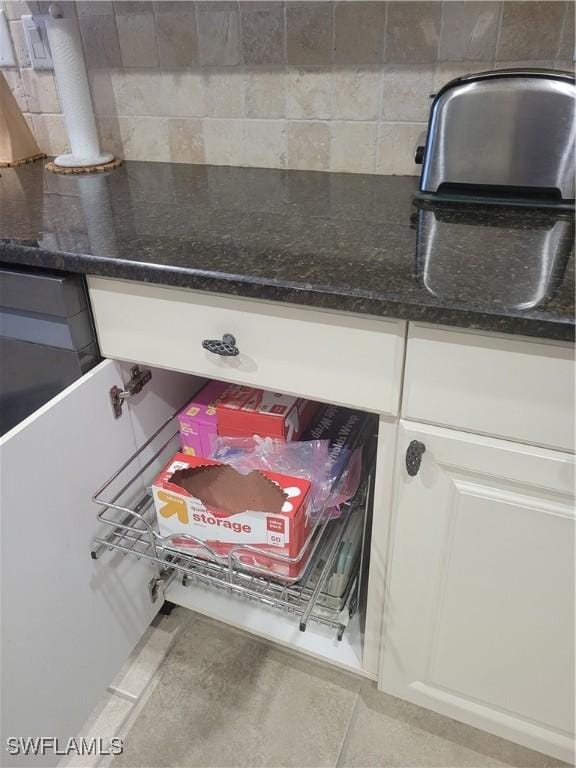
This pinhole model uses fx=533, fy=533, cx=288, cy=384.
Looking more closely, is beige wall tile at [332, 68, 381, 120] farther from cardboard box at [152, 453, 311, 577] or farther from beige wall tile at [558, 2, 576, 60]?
cardboard box at [152, 453, 311, 577]

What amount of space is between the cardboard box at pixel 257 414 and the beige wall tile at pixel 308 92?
2.09ft

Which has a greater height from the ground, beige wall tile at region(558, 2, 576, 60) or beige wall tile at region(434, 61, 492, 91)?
beige wall tile at region(558, 2, 576, 60)

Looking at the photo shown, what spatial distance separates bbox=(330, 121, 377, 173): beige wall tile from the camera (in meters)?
1.15

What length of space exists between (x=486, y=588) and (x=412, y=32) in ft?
3.32

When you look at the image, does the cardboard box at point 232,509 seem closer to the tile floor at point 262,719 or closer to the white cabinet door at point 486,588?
the white cabinet door at point 486,588

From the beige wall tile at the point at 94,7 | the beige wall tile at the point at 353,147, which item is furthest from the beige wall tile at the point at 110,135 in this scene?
the beige wall tile at the point at 353,147

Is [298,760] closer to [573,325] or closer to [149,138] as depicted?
[573,325]

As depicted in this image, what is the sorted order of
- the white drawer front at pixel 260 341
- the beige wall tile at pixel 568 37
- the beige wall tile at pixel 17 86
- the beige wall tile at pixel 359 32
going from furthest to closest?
the beige wall tile at pixel 17 86, the beige wall tile at pixel 359 32, the beige wall tile at pixel 568 37, the white drawer front at pixel 260 341

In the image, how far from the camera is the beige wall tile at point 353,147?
1152 millimetres

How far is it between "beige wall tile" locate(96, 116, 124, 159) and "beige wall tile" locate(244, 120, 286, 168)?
35cm

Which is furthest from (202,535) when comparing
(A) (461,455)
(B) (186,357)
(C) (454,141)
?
(C) (454,141)

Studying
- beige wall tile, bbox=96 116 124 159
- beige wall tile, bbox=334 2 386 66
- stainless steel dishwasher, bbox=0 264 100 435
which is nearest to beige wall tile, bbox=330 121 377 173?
beige wall tile, bbox=334 2 386 66

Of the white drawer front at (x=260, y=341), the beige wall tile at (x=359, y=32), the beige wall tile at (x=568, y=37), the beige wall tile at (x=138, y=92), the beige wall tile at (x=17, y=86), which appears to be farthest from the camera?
the beige wall tile at (x=17, y=86)

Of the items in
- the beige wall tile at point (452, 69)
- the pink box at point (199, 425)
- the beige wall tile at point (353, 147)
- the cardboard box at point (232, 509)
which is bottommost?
the cardboard box at point (232, 509)
